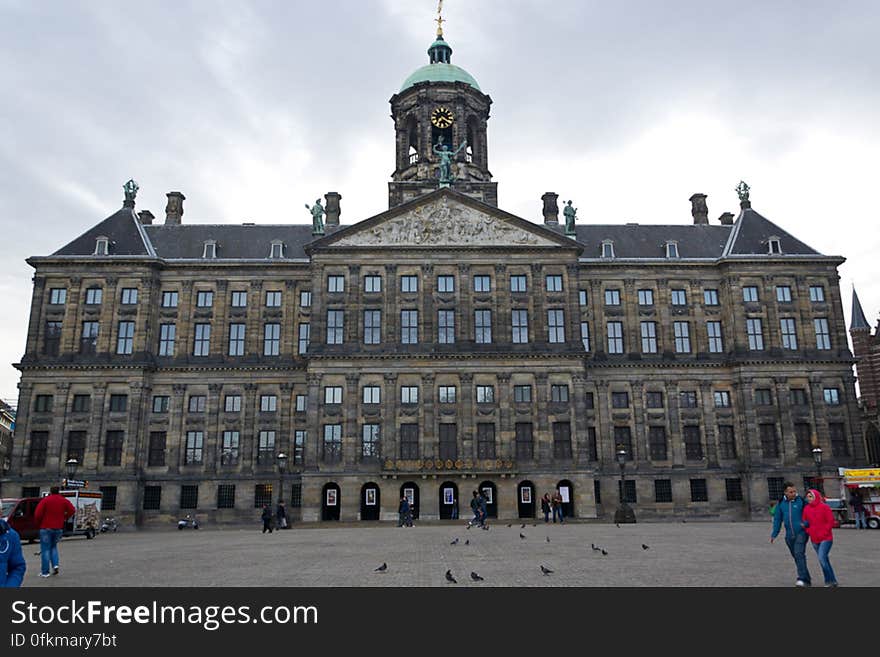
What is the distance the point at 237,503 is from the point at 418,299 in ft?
66.6

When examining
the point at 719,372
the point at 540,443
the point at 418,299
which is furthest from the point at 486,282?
the point at 719,372

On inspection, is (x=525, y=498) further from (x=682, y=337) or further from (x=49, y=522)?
(x=49, y=522)

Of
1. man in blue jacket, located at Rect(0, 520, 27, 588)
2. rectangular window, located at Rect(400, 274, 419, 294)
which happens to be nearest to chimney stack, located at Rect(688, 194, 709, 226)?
rectangular window, located at Rect(400, 274, 419, 294)

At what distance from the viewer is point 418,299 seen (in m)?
52.9

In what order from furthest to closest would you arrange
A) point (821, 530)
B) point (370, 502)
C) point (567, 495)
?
point (567, 495), point (370, 502), point (821, 530)

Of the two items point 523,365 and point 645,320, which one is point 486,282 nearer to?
point 523,365

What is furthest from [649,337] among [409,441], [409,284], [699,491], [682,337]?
[409,441]

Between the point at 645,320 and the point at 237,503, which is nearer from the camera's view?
the point at 237,503

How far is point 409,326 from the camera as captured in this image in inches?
2069

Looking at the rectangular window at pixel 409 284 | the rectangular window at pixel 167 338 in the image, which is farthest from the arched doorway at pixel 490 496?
the rectangular window at pixel 167 338

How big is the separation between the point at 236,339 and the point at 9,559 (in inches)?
1883

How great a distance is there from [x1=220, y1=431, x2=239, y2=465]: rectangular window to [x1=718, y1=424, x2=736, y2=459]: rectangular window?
37081 millimetres

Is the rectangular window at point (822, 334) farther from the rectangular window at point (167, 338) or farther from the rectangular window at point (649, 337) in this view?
the rectangular window at point (167, 338)
